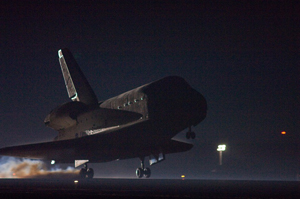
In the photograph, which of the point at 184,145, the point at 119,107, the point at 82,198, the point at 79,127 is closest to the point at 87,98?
the point at 79,127

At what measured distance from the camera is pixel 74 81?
3272 centimetres

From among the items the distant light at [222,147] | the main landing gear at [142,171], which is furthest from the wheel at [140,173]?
the distant light at [222,147]

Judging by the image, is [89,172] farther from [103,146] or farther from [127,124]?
[127,124]

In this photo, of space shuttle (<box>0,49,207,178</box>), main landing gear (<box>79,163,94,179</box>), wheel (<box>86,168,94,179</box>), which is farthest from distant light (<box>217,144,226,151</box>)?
main landing gear (<box>79,163,94,179</box>)

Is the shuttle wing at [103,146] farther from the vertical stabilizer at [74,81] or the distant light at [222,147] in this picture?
the distant light at [222,147]

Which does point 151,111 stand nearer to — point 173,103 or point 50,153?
point 173,103

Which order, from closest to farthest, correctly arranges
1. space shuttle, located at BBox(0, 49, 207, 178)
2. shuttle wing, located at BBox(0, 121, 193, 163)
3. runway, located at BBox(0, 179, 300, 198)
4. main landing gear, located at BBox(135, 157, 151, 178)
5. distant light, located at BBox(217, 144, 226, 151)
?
runway, located at BBox(0, 179, 300, 198) → space shuttle, located at BBox(0, 49, 207, 178) → shuttle wing, located at BBox(0, 121, 193, 163) → main landing gear, located at BBox(135, 157, 151, 178) → distant light, located at BBox(217, 144, 226, 151)

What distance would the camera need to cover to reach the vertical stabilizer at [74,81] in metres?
31.0

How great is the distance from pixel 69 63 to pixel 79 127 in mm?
8308

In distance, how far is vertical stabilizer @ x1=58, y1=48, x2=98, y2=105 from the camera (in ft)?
102

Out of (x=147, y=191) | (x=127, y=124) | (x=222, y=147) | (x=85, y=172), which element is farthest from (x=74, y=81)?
(x=222, y=147)

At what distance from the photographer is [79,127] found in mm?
28516

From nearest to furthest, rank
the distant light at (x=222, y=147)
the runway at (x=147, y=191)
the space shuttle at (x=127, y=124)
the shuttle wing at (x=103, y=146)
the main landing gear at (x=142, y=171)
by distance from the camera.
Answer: the runway at (x=147, y=191) → the space shuttle at (x=127, y=124) → the shuttle wing at (x=103, y=146) → the main landing gear at (x=142, y=171) → the distant light at (x=222, y=147)

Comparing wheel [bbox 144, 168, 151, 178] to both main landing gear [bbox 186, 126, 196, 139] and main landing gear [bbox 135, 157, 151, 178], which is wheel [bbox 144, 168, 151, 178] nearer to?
main landing gear [bbox 135, 157, 151, 178]
